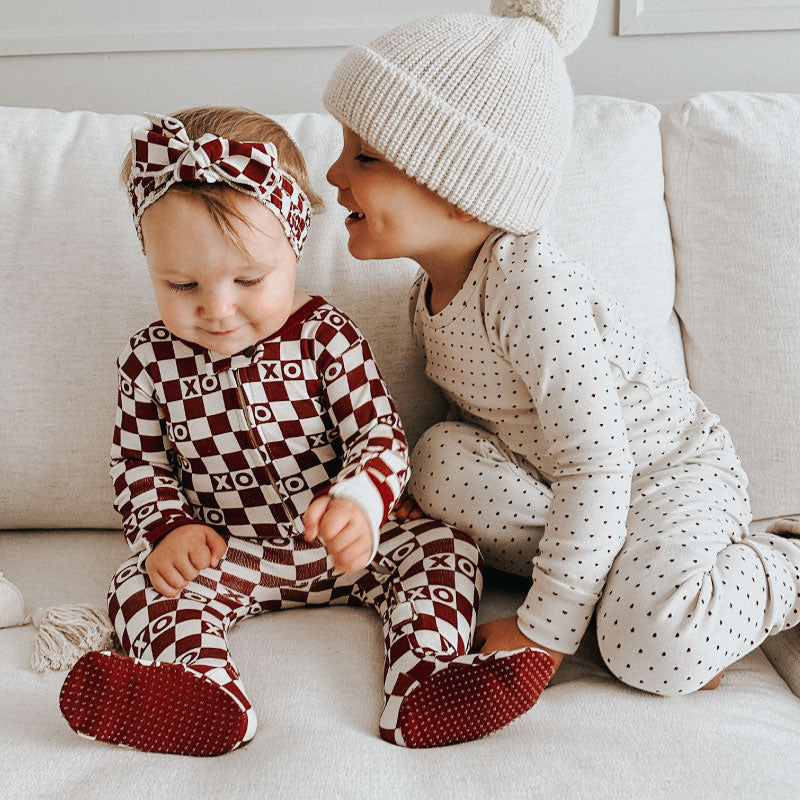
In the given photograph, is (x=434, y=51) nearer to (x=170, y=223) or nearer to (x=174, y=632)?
(x=170, y=223)

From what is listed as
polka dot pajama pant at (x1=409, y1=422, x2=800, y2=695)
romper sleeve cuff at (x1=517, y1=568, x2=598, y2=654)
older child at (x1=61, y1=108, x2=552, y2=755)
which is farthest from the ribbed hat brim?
romper sleeve cuff at (x1=517, y1=568, x2=598, y2=654)

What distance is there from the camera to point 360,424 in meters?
0.94

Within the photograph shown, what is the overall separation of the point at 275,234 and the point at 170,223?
0.11 meters

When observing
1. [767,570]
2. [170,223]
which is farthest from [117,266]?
[767,570]

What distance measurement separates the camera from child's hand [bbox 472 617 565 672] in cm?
88

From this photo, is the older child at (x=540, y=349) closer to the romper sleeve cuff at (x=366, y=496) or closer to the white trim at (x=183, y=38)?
the romper sleeve cuff at (x=366, y=496)

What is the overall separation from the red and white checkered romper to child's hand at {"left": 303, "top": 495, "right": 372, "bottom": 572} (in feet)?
0.17

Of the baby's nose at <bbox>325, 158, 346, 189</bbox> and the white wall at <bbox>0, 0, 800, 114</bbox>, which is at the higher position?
the white wall at <bbox>0, 0, 800, 114</bbox>

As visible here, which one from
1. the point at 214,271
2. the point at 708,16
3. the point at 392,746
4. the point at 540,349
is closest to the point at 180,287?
the point at 214,271

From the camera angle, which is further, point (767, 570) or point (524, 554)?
point (524, 554)

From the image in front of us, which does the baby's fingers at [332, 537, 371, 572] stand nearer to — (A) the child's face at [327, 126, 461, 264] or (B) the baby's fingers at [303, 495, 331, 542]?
(B) the baby's fingers at [303, 495, 331, 542]

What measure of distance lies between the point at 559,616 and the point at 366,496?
0.26 meters

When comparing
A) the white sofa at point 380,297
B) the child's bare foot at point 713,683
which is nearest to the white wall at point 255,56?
the white sofa at point 380,297

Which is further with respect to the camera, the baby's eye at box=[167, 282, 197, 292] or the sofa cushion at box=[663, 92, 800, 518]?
the sofa cushion at box=[663, 92, 800, 518]
